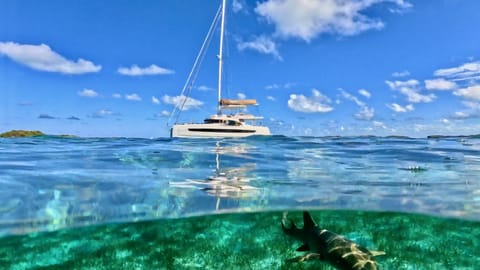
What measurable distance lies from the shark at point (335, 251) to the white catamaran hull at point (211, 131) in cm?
4114

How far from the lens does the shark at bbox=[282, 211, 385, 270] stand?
6.57 metres

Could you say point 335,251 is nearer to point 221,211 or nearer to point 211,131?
point 221,211

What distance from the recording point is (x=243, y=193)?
1345 centimetres

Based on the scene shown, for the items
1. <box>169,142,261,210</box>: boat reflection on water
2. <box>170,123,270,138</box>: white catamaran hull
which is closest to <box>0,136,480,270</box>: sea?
<box>169,142,261,210</box>: boat reflection on water

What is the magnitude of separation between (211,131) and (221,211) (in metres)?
35.4

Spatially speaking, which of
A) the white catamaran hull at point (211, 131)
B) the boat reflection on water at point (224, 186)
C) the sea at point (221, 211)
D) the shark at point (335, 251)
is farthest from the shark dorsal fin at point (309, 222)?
the white catamaran hull at point (211, 131)

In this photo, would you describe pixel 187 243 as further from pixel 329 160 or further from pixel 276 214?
pixel 329 160

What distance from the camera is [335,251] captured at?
6891 millimetres

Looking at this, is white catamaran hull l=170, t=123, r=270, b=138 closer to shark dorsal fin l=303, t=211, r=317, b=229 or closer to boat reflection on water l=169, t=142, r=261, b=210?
boat reflection on water l=169, t=142, r=261, b=210

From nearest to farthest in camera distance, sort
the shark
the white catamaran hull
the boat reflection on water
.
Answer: the shark → the boat reflection on water → the white catamaran hull

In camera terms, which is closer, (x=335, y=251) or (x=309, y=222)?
(x=335, y=251)

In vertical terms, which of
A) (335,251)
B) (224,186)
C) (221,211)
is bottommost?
(221,211)

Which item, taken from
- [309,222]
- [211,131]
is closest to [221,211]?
[309,222]

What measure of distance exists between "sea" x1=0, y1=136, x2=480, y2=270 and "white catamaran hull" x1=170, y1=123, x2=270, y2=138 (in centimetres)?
3177
